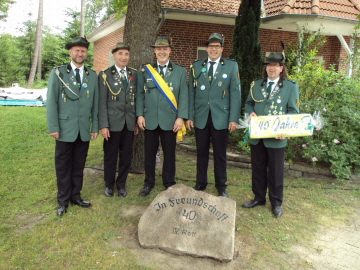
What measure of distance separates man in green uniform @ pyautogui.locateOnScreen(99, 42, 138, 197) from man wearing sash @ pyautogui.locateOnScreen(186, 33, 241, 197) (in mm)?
759

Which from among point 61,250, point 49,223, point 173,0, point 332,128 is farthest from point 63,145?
point 173,0

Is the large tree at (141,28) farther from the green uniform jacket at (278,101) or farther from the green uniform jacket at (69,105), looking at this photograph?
the green uniform jacket at (278,101)

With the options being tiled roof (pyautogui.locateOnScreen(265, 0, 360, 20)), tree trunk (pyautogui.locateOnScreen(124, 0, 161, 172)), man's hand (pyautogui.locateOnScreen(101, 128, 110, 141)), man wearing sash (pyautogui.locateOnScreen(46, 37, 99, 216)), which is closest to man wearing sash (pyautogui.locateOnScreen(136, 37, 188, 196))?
man's hand (pyautogui.locateOnScreen(101, 128, 110, 141))

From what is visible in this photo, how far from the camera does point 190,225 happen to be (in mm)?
3123

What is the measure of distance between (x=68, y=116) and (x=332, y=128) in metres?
4.23

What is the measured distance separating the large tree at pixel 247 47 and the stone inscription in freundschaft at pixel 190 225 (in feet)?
12.1

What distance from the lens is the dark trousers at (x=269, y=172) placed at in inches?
145

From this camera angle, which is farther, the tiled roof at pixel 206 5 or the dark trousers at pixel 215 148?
the tiled roof at pixel 206 5

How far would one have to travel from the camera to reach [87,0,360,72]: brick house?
357 inches

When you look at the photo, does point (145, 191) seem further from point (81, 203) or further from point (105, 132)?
point (105, 132)

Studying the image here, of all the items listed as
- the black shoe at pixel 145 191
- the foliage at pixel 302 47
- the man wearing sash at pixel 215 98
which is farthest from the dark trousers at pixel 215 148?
the foliage at pixel 302 47

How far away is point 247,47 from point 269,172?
3.56 m

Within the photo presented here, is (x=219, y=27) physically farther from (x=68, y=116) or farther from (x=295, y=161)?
(x=68, y=116)

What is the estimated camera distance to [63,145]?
358 cm
